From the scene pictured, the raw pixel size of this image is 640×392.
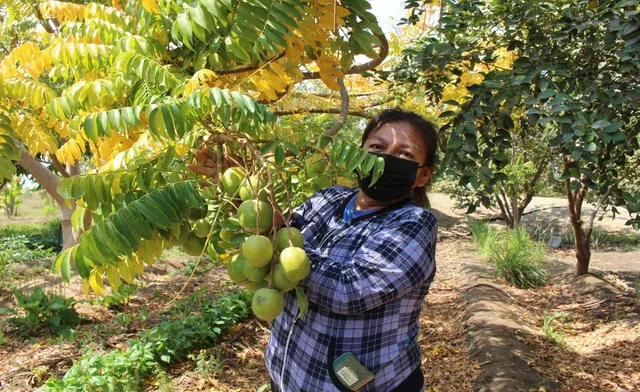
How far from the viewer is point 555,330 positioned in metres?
6.04

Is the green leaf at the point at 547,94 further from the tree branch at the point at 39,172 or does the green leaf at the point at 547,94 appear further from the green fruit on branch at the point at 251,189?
the tree branch at the point at 39,172

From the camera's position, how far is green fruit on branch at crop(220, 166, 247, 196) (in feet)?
5.49

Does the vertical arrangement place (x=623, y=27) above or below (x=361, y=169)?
above

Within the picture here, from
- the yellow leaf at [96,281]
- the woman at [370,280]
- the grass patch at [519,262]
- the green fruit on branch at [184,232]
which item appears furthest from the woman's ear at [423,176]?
the grass patch at [519,262]

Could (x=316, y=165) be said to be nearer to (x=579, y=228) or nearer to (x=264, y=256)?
(x=264, y=256)

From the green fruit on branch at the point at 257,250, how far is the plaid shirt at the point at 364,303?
0.63 feet

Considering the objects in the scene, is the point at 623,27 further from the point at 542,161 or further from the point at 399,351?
the point at 542,161

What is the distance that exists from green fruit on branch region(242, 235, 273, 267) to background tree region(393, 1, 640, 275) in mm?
1538

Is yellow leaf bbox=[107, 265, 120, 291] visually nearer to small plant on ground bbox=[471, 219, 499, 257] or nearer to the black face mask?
the black face mask

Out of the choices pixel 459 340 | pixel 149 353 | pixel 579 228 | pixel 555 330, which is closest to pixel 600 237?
pixel 579 228

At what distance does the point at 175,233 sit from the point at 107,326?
4904 millimetres

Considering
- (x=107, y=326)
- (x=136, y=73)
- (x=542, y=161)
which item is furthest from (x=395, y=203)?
(x=542, y=161)

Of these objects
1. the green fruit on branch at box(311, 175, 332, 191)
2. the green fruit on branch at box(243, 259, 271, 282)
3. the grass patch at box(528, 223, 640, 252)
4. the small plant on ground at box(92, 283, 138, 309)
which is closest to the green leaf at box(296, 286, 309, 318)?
the green fruit on branch at box(243, 259, 271, 282)

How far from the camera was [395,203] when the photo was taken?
6.27ft
